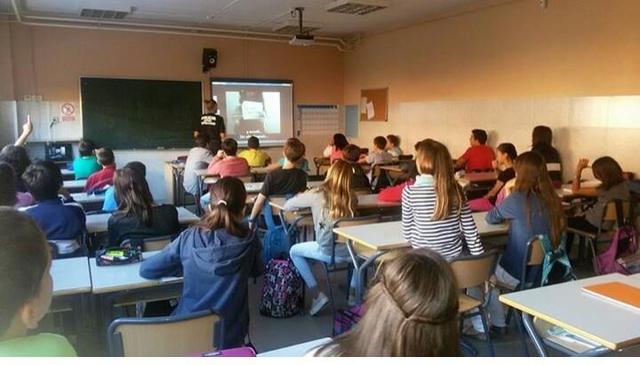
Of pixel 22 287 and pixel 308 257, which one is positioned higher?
pixel 22 287

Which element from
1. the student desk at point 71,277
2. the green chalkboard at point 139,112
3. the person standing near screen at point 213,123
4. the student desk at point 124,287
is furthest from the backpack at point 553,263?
the green chalkboard at point 139,112

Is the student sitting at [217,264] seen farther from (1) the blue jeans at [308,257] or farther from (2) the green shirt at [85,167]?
(2) the green shirt at [85,167]

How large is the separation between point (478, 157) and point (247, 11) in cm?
411

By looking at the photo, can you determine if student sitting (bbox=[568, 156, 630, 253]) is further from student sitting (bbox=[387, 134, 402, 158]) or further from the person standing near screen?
the person standing near screen

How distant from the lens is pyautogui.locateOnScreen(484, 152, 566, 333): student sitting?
3.35m

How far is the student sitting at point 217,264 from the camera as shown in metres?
2.54

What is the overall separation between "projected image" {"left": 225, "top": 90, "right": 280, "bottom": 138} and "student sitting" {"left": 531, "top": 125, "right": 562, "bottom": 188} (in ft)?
18.0

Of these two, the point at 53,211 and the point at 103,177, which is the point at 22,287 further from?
the point at 103,177

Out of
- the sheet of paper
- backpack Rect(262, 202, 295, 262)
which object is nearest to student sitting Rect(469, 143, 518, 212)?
backpack Rect(262, 202, 295, 262)

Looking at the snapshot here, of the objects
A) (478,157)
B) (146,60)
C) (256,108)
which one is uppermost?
(146,60)

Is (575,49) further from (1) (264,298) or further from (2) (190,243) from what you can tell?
(2) (190,243)

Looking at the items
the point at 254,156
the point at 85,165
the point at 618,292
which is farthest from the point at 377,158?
the point at 618,292

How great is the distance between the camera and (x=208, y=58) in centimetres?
956

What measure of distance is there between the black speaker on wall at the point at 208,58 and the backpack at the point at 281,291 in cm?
646
